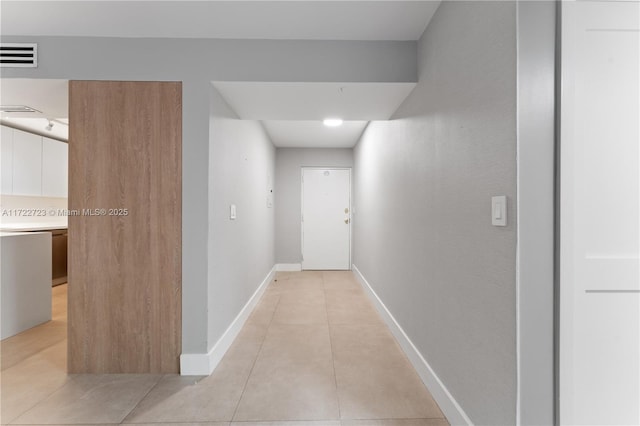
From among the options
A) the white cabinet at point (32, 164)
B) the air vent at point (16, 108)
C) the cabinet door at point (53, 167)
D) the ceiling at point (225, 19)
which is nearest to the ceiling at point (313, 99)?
the ceiling at point (225, 19)

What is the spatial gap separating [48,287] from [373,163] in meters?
4.01

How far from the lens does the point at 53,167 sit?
5.16 meters

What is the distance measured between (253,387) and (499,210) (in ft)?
6.11

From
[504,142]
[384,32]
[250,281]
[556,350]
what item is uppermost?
[384,32]

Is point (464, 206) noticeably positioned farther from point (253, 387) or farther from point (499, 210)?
point (253, 387)

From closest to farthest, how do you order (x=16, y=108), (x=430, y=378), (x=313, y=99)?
(x=430, y=378) → (x=313, y=99) → (x=16, y=108)

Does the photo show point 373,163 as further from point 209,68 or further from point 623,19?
point 623,19

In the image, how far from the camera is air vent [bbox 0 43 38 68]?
215 cm

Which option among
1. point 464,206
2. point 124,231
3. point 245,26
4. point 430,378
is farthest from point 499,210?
point 124,231

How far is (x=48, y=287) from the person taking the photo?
10.8ft

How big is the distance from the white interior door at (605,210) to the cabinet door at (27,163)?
21.0 ft

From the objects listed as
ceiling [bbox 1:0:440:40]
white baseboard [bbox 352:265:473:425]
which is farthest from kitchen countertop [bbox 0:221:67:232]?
white baseboard [bbox 352:265:473:425]

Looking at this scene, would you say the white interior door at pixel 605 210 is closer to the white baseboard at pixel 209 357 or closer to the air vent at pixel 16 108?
the white baseboard at pixel 209 357

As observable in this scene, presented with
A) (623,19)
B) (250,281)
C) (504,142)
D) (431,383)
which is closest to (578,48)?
(623,19)
